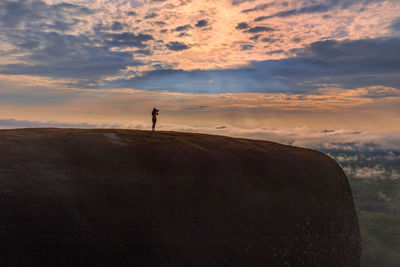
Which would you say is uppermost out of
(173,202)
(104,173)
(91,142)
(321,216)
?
(91,142)

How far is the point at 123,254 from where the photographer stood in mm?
24688

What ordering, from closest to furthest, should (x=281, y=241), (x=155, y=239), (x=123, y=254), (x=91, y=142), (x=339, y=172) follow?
(x=123, y=254), (x=155, y=239), (x=281, y=241), (x=91, y=142), (x=339, y=172)

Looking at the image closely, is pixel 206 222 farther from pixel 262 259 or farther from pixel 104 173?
pixel 104 173

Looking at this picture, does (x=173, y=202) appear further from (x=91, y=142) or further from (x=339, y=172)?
(x=339, y=172)

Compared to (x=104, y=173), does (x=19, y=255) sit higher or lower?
lower

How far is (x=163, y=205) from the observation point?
29.5 metres

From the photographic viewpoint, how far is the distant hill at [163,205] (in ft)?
79.7

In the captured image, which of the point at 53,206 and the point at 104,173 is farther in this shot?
the point at 104,173

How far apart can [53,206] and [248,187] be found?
22.5m

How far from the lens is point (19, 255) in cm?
2197

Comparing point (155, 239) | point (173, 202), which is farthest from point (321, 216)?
point (155, 239)

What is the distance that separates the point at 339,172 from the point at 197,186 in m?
29.7

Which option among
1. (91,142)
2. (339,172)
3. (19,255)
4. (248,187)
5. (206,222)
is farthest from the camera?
(339,172)

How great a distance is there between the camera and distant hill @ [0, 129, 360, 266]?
2430cm
